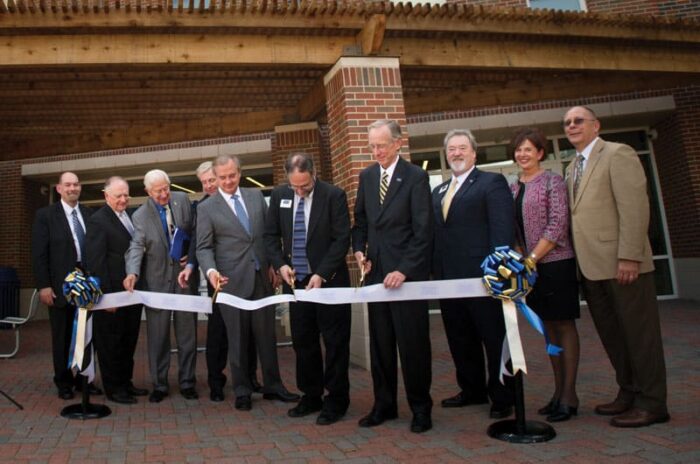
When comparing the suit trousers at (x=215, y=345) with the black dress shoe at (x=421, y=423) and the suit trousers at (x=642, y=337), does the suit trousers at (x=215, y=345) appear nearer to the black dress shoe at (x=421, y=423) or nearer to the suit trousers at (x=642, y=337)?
the black dress shoe at (x=421, y=423)

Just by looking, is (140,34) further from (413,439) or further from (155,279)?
(413,439)

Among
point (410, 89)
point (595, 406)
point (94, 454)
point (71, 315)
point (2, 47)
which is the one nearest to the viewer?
point (94, 454)

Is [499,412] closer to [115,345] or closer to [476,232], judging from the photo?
[476,232]

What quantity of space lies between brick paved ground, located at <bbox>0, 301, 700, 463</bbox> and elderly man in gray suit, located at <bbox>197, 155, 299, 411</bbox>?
241 millimetres

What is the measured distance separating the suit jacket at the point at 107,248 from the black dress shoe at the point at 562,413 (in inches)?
137

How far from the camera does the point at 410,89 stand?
7867mm

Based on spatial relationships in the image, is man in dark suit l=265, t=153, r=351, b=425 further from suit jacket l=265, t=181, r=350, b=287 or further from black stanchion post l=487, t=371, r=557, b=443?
black stanchion post l=487, t=371, r=557, b=443

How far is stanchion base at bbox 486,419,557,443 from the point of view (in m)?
2.93

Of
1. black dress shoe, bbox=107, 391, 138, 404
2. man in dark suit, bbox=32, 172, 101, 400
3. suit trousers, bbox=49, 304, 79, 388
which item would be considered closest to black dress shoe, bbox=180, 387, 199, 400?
black dress shoe, bbox=107, 391, 138, 404

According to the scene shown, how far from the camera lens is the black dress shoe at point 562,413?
330 centimetres

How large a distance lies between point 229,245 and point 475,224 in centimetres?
192

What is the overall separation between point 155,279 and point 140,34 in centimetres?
271

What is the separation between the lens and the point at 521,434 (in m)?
2.97

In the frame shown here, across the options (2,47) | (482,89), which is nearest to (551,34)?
(482,89)
